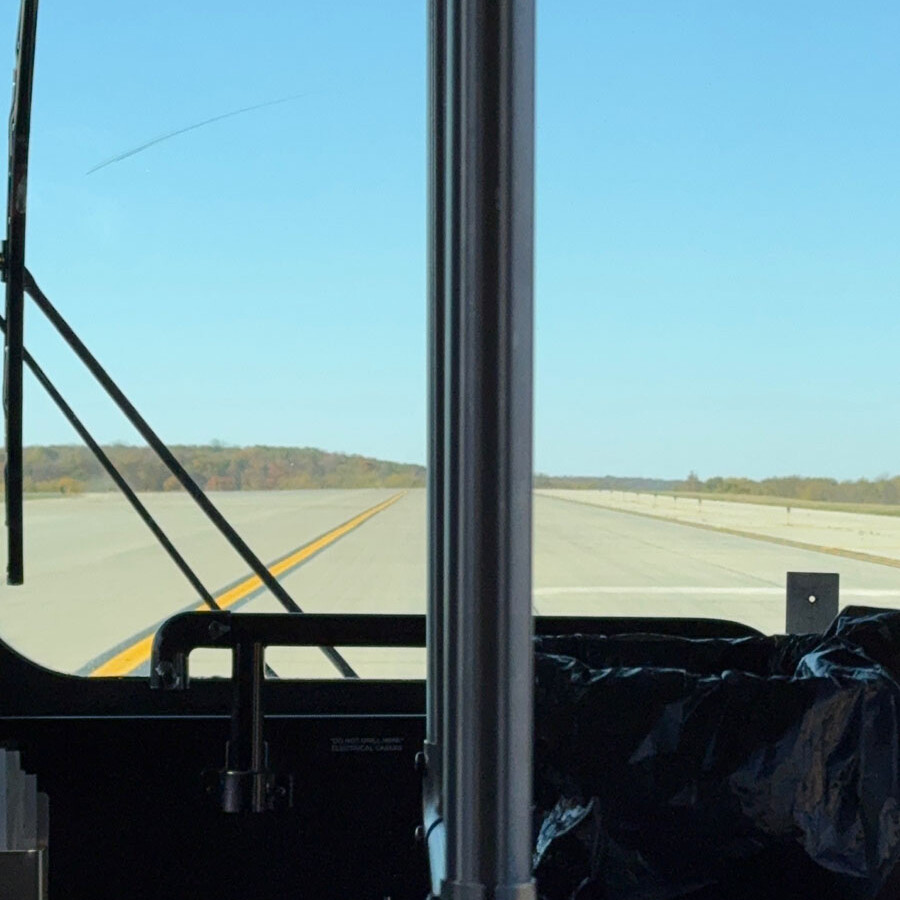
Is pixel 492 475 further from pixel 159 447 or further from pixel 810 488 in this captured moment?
pixel 810 488

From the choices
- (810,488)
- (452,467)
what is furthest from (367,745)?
(452,467)

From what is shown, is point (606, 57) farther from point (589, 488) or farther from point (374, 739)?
point (374, 739)

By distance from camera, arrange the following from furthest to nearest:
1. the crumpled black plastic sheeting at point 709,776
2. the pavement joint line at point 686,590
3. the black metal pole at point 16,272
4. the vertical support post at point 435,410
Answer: the pavement joint line at point 686,590, the black metal pole at point 16,272, the crumpled black plastic sheeting at point 709,776, the vertical support post at point 435,410

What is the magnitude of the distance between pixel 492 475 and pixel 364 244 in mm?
1474

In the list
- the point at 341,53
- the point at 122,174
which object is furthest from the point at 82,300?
the point at 341,53

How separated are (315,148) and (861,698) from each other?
51.6 inches

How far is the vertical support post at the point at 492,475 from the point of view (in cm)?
60

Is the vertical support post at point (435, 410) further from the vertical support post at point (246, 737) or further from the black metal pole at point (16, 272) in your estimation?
the black metal pole at point (16, 272)

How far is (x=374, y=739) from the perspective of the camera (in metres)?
2.10

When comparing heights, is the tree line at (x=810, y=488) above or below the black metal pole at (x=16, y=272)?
below

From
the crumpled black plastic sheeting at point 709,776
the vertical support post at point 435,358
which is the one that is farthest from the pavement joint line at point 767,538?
the vertical support post at point 435,358

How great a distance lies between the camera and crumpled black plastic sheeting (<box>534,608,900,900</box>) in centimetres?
106

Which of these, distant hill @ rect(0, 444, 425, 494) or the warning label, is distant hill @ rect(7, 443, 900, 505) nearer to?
distant hill @ rect(0, 444, 425, 494)

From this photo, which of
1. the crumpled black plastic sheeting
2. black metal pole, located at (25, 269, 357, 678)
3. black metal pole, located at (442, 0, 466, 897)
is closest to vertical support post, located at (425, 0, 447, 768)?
black metal pole, located at (442, 0, 466, 897)
